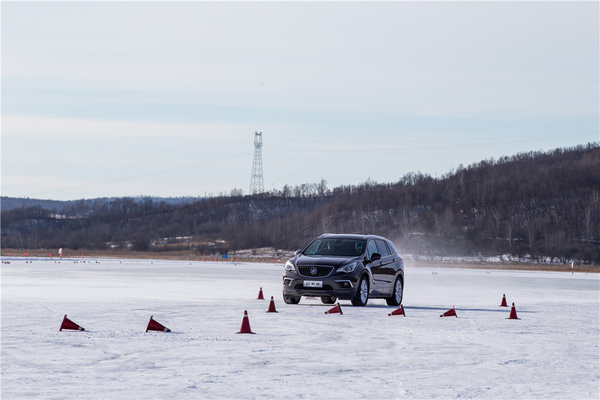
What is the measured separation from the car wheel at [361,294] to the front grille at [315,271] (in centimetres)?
88

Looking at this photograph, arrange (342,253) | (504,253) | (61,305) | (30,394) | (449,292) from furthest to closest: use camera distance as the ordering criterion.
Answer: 1. (504,253)
2. (449,292)
3. (342,253)
4. (61,305)
5. (30,394)

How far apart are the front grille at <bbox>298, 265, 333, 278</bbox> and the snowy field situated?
831 mm

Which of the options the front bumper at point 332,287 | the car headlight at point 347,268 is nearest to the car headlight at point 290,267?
the front bumper at point 332,287

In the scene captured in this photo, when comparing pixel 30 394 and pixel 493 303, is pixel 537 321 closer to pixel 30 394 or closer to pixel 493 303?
pixel 493 303

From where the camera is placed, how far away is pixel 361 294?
69.4ft

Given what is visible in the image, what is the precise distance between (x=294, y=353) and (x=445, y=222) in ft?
479

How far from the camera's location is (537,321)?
17.8m

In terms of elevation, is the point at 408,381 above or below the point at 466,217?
below

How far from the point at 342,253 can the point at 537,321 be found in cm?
593

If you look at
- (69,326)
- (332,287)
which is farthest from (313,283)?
(69,326)

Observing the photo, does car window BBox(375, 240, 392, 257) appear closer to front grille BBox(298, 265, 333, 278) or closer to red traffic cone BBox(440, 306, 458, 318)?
front grille BBox(298, 265, 333, 278)

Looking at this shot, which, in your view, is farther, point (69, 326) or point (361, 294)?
point (361, 294)

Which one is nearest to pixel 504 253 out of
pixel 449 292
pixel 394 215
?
pixel 394 215

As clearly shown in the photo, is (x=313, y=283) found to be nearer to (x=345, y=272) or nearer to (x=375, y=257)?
(x=345, y=272)
